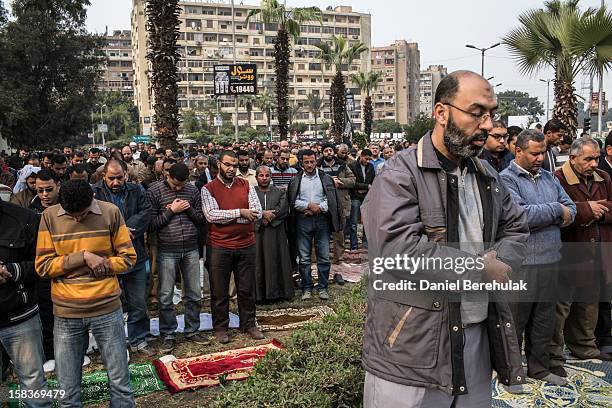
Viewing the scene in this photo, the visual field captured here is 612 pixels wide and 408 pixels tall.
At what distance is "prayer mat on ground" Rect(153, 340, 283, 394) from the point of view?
541 cm

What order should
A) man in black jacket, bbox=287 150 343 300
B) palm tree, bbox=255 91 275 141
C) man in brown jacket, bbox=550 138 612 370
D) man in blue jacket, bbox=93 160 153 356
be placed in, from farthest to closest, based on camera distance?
palm tree, bbox=255 91 275 141
man in black jacket, bbox=287 150 343 300
man in blue jacket, bbox=93 160 153 356
man in brown jacket, bbox=550 138 612 370

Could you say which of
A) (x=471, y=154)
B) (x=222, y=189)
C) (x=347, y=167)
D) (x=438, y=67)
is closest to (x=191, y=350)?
(x=222, y=189)

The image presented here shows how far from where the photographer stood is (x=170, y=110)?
15.1m

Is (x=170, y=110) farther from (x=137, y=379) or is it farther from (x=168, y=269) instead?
(x=137, y=379)

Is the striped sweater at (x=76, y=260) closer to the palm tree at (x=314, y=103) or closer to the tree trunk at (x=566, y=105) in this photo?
the tree trunk at (x=566, y=105)

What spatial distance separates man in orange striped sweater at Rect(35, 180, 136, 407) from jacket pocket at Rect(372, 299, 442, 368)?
259cm

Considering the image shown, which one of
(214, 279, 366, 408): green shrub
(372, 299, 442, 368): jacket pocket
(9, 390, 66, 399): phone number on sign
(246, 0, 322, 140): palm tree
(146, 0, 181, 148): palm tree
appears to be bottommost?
(9, 390, 66, 399): phone number on sign

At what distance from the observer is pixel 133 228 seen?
20.1ft

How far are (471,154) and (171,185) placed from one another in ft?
15.7

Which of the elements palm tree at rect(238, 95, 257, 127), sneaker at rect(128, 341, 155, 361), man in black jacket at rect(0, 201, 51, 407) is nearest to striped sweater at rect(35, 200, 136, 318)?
man in black jacket at rect(0, 201, 51, 407)

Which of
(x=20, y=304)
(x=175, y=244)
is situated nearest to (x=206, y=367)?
(x=175, y=244)

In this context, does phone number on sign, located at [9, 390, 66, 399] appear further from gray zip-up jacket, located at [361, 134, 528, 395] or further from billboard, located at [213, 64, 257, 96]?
billboard, located at [213, 64, 257, 96]

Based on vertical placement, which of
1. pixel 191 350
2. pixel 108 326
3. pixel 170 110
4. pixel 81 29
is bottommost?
pixel 191 350

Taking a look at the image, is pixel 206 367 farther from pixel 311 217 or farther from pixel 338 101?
pixel 338 101
